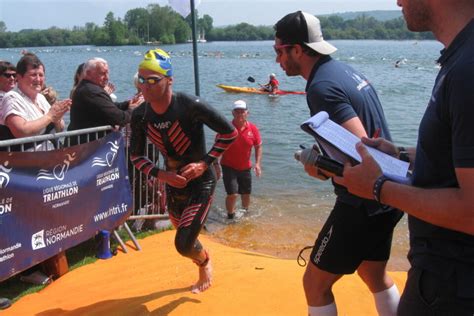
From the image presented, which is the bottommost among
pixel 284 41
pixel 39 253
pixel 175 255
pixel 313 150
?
pixel 175 255

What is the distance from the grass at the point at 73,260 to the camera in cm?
560

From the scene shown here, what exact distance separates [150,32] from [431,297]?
147 meters

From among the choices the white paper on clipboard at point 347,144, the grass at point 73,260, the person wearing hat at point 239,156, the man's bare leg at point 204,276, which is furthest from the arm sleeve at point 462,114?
the person wearing hat at point 239,156

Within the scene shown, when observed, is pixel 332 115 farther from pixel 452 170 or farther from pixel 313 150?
pixel 452 170

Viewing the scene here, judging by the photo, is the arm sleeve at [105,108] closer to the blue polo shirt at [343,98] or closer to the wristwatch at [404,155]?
the blue polo shirt at [343,98]

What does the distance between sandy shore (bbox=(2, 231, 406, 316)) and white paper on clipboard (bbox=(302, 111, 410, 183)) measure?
7.32 feet

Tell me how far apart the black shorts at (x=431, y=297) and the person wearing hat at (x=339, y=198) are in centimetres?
95

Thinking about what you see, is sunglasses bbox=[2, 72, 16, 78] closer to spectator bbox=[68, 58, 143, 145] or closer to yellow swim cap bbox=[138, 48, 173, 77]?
spectator bbox=[68, 58, 143, 145]

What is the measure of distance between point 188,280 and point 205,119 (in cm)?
170

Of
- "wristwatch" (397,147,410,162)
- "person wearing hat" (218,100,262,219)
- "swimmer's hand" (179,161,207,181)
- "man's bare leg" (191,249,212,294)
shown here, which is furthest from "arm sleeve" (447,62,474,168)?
"person wearing hat" (218,100,262,219)

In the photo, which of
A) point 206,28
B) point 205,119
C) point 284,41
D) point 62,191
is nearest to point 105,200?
point 62,191

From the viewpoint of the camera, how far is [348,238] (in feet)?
10.3

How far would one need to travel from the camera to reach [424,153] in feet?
6.75

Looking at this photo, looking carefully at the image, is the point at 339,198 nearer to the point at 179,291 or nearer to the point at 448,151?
the point at 448,151
